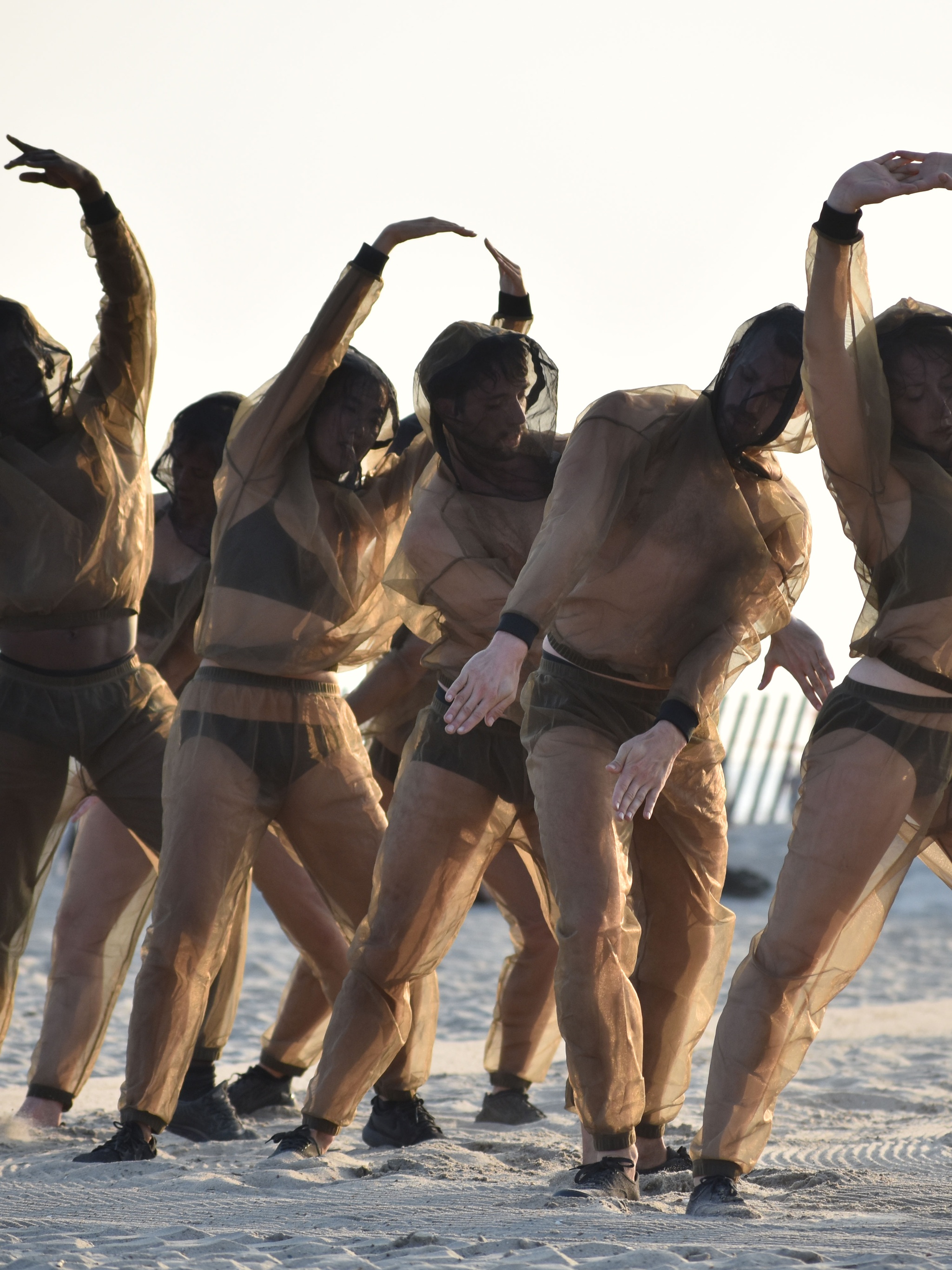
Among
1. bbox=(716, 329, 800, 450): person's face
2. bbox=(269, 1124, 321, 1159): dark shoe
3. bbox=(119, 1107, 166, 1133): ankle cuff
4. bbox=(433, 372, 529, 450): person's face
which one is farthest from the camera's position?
bbox=(433, 372, 529, 450): person's face

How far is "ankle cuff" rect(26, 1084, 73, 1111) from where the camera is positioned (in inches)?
193

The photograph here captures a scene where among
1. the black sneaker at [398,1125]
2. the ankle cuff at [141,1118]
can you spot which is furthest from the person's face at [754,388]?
the ankle cuff at [141,1118]

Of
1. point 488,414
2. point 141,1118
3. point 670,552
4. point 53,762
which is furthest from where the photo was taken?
point 53,762

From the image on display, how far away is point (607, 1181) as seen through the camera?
→ 11.6 ft

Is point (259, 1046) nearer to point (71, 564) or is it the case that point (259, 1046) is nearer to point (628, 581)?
point (71, 564)

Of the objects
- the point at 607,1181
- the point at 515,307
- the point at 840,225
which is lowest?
the point at 607,1181

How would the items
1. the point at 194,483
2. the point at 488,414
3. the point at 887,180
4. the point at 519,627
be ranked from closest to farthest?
the point at 887,180 < the point at 519,627 < the point at 488,414 < the point at 194,483

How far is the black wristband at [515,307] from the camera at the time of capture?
15.9 ft

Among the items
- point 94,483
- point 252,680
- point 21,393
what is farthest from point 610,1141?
point 21,393

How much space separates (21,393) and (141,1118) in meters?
2.13

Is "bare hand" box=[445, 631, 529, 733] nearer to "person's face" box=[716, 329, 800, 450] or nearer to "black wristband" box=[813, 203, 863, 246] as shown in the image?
"person's face" box=[716, 329, 800, 450]

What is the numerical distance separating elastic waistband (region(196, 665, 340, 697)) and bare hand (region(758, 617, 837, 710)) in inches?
51.1

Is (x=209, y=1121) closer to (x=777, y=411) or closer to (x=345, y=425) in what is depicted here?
(x=345, y=425)

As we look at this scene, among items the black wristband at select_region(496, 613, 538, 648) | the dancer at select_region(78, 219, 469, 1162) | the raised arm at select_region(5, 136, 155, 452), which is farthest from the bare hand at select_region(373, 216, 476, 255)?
the black wristband at select_region(496, 613, 538, 648)
